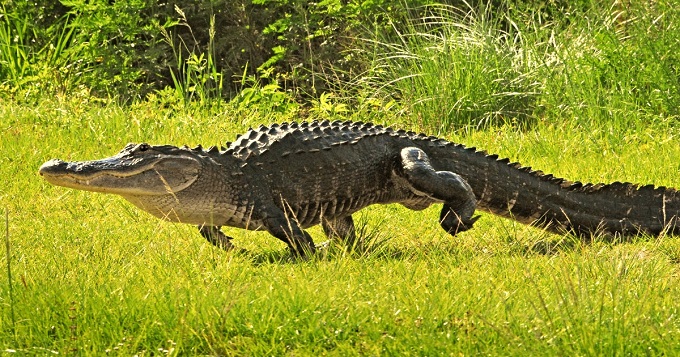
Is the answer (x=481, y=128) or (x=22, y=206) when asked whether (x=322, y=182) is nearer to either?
(x=22, y=206)

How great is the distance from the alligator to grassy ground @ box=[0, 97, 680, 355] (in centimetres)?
19

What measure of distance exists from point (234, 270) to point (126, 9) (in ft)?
22.2

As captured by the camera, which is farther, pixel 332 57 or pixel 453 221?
pixel 332 57

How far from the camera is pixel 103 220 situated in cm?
718

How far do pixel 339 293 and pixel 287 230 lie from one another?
3.93 feet

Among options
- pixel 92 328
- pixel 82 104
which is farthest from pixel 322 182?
pixel 82 104

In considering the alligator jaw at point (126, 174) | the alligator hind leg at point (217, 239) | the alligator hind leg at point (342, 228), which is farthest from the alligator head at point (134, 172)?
the alligator hind leg at point (342, 228)

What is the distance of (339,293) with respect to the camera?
16.0 feet

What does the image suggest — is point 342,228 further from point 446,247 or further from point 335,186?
point 446,247

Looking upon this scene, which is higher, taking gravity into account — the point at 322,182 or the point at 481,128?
the point at 322,182

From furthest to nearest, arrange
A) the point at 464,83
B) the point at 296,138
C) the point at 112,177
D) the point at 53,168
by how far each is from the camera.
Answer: the point at 464,83 < the point at 296,138 < the point at 112,177 < the point at 53,168

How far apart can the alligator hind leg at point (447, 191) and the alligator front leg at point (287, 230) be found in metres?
0.76

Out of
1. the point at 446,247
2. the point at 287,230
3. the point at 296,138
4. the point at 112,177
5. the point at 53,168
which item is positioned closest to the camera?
the point at 53,168

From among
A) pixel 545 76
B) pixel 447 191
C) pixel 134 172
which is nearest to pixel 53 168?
pixel 134 172
